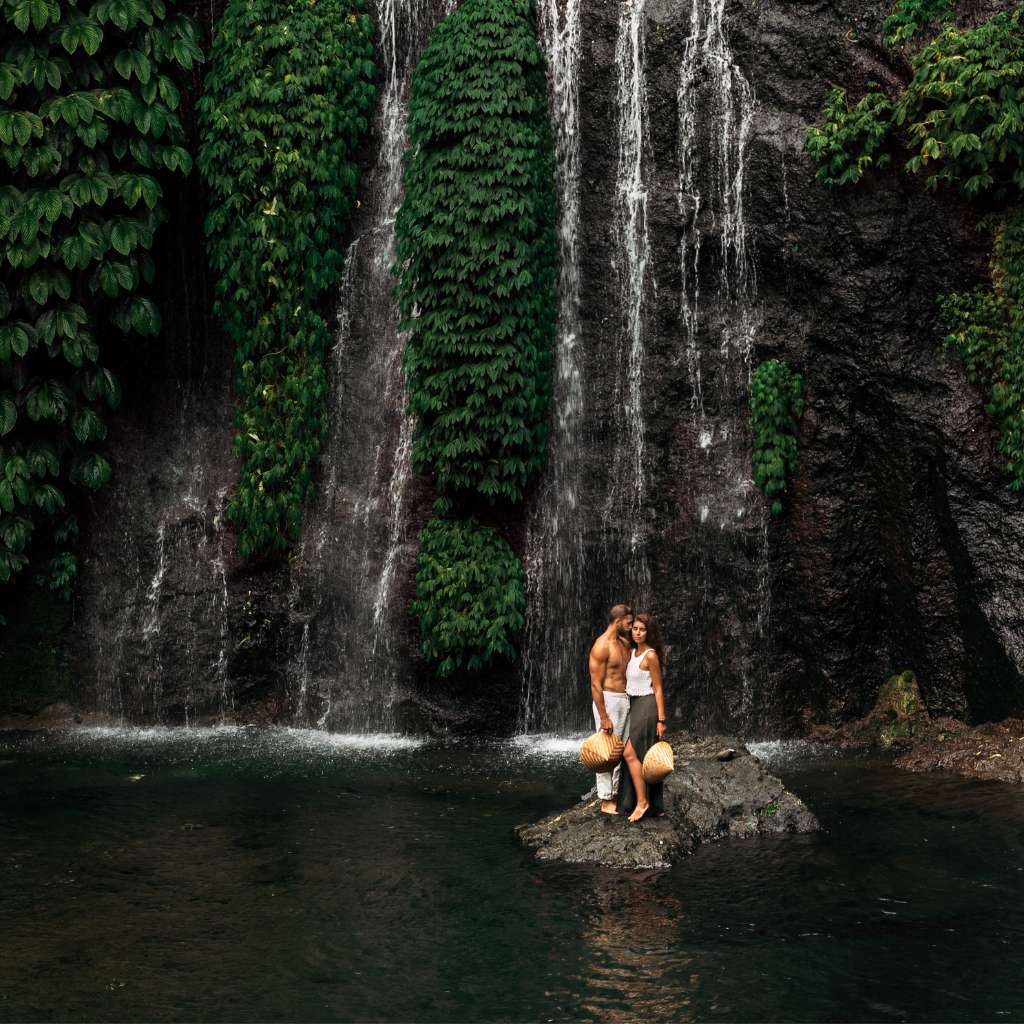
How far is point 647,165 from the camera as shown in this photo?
15.4 metres

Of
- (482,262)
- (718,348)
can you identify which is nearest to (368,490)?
(482,262)

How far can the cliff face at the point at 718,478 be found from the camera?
46.9ft

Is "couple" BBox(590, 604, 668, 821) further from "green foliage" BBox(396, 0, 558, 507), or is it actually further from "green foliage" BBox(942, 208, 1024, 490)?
"green foliage" BBox(942, 208, 1024, 490)

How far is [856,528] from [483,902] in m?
7.44

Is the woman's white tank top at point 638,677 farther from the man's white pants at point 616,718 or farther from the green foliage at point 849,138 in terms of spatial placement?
the green foliage at point 849,138

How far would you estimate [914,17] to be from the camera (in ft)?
47.4

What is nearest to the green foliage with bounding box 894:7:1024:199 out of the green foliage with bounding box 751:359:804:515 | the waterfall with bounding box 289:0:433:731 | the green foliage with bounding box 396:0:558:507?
the green foliage with bounding box 751:359:804:515

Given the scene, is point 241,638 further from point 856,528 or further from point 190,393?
point 856,528

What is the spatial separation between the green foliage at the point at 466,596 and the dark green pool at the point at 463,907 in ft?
7.19

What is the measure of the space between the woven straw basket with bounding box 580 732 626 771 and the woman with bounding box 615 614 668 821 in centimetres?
8

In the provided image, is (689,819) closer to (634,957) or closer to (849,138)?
(634,957)

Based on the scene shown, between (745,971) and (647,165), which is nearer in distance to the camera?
(745,971)

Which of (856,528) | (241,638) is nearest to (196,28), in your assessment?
(241,638)

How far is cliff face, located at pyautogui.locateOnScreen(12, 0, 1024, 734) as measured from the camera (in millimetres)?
14305
